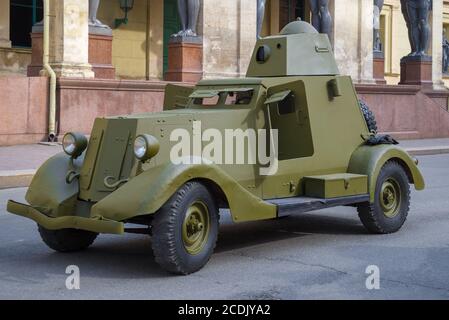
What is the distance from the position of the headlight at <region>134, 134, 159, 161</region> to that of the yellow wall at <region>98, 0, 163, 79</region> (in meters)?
19.3

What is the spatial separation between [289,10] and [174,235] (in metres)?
26.1

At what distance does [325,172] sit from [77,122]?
10.2 metres

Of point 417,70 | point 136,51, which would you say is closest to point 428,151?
point 417,70

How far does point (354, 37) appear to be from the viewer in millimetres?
26828

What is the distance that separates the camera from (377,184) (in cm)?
857

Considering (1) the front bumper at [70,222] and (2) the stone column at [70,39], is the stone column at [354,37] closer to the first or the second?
(2) the stone column at [70,39]

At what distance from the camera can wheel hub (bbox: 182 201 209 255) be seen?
664 cm

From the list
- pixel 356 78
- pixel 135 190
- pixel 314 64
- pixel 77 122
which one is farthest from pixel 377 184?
pixel 356 78

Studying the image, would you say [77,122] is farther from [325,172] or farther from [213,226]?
[213,226]

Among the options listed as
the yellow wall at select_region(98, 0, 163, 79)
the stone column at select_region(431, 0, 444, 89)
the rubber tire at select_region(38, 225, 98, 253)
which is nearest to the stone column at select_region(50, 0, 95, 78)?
the yellow wall at select_region(98, 0, 163, 79)

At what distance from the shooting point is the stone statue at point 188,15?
21297mm

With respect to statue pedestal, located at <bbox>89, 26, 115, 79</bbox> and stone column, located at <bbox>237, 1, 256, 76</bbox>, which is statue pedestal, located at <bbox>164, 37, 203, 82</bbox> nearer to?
stone column, located at <bbox>237, 1, 256, 76</bbox>

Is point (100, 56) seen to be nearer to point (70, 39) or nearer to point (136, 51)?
point (70, 39)

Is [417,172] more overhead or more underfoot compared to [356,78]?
more underfoot
